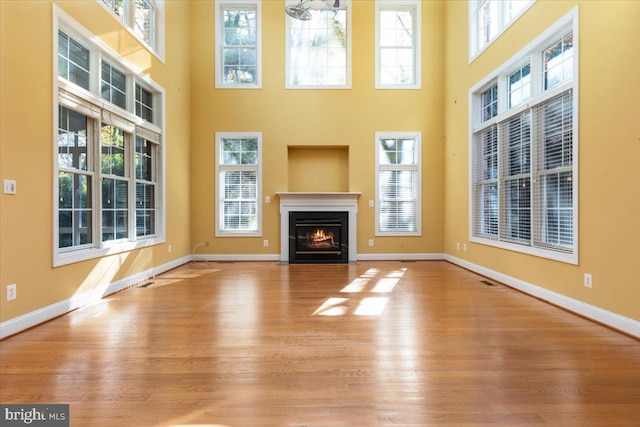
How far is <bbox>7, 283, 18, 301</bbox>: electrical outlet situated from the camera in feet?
8.86

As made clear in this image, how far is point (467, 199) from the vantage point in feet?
18.8

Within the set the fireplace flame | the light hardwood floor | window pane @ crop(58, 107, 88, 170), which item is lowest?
the light hardwood floor

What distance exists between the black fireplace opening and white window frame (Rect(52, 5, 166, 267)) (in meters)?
2.35

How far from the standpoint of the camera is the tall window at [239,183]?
22.0 ft

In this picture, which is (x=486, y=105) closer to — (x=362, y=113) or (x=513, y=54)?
(x=513, y=54)

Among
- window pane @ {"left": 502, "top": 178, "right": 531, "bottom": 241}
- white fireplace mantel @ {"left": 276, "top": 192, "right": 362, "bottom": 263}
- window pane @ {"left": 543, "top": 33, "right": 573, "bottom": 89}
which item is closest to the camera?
window pane @ {"left": 543, "top": 33, "right": 573, "bottom": 89}

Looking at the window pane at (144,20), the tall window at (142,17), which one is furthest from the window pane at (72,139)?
the window pane at (144,20)

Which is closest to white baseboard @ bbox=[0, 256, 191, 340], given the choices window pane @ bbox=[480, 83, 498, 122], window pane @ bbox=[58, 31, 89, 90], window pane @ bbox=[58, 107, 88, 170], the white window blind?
window pane @ bbox=[58, 107, 88, 170]

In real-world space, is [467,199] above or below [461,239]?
above

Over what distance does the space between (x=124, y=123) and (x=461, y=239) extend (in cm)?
552

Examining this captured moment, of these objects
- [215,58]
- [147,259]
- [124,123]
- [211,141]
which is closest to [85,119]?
[124,123]

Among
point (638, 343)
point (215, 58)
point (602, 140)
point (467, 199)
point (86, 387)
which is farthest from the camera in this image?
point (215, 58)

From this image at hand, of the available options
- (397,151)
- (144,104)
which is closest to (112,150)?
(144,104)

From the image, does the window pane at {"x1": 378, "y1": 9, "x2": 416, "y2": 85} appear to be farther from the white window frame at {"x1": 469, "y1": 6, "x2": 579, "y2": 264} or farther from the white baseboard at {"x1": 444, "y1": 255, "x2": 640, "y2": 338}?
the white baseboard at {"x1": 444, "y1": 255, "x2": 640, "y2": 338}
